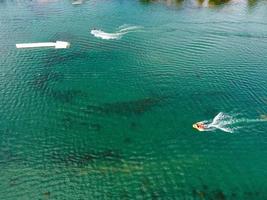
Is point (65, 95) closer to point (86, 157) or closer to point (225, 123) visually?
point (86, 157)

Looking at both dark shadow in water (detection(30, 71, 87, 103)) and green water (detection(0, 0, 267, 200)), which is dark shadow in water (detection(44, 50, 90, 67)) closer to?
green water (detection(0, 0, 267, 200))

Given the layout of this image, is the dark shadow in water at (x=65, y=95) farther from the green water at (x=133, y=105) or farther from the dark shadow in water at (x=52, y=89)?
the green water at (x=133, y=105)

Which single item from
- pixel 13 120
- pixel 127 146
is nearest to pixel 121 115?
pixel 127 146

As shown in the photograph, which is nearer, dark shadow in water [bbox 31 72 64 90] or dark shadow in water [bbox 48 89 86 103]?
dark shadow in water [bbox 48 89 86 103]

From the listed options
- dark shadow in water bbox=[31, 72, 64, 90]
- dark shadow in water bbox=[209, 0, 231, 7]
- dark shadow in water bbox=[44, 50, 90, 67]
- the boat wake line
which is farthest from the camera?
dark shadow in water bbox=[209, 0, 231, 7]

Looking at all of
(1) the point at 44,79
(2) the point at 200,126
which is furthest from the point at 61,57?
(2) the point at 200,126

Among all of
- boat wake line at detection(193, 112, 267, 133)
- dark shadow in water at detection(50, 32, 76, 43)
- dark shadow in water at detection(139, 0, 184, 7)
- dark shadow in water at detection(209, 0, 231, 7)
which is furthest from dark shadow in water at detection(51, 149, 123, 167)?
dark shadow in water at detection(209, 0, 231, 7)

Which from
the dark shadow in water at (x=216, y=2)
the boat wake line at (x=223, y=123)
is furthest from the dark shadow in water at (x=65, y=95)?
the dark shadow in water at (x=216, y=2)
